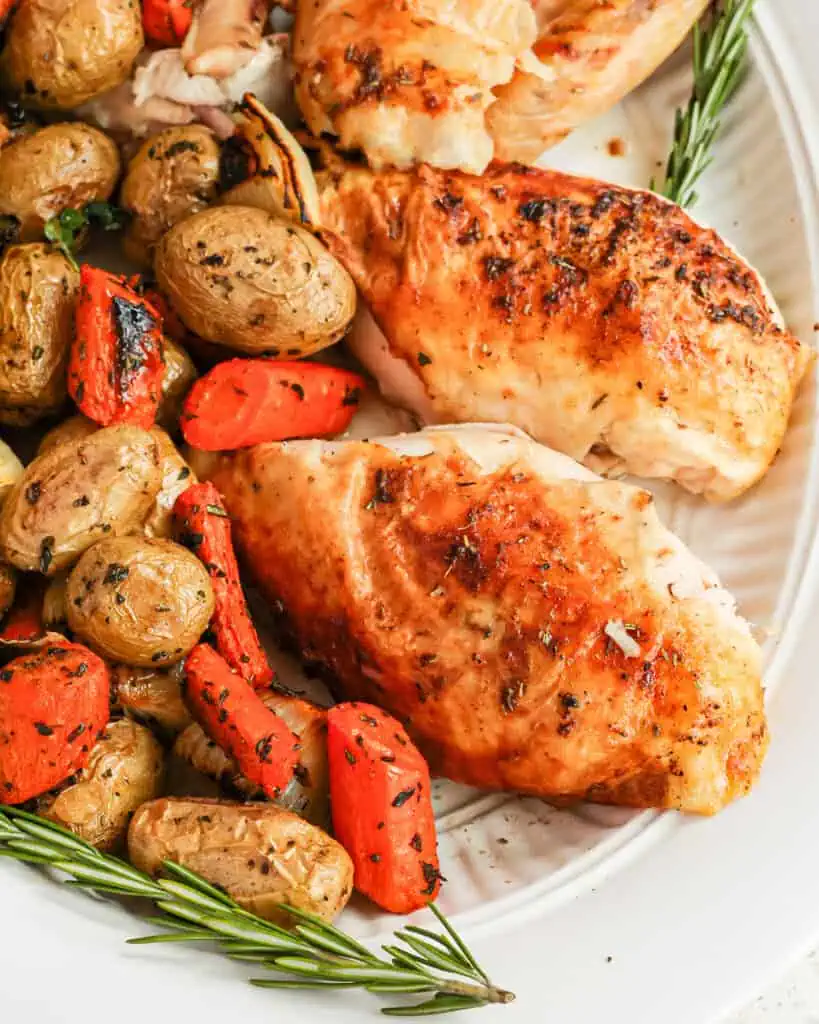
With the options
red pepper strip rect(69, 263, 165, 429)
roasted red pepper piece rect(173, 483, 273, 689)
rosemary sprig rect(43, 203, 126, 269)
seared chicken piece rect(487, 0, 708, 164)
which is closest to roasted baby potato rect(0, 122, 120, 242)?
rosemary sprig rect(43, 203, 126, 269)

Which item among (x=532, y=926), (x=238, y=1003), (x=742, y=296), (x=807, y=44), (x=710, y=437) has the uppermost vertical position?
(x=807, y=44)

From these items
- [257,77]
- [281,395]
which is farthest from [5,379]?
[257,77]

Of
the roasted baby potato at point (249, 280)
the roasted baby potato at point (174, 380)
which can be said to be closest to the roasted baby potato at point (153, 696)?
the roasted baby potato at point (174, 380)

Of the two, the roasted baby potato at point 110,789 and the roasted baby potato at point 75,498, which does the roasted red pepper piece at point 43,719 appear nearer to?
the roasted baby potato at point 110,789

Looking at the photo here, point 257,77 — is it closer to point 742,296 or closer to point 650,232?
point 650,232

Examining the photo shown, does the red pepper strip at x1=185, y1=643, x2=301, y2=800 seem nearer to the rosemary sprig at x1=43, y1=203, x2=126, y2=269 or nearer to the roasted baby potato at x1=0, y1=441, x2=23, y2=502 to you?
the roasted baby potato at x1=0, y1=441, x2=23, y2=502
